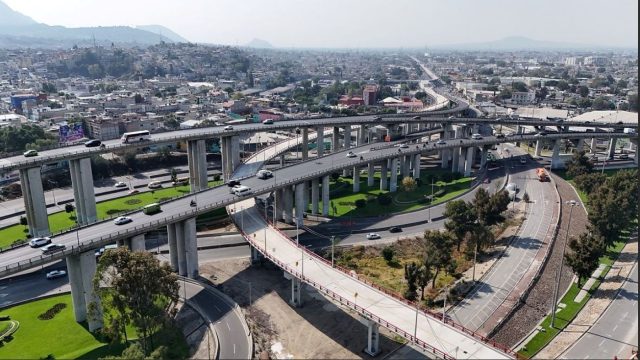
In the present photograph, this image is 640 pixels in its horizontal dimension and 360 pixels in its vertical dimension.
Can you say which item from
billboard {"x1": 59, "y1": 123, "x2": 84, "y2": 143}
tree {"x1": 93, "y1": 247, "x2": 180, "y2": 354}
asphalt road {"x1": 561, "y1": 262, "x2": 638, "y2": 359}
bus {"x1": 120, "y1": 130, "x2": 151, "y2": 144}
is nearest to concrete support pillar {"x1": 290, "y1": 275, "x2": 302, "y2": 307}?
tree {"x1": 93, "y1": 247, "x2": 180, "y2": 354}

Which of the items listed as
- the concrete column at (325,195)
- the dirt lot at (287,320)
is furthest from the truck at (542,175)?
the dirt lot at (287,320)

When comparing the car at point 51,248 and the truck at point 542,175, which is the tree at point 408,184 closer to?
the truck at point 542,175

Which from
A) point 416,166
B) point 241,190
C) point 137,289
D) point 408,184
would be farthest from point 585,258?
point 416,166

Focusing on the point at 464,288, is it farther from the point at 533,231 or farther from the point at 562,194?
the point at 562,194

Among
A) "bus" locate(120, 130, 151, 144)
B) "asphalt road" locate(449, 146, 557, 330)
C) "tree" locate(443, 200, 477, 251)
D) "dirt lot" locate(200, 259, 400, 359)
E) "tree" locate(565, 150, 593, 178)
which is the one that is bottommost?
"dirt lot" locate(200, 259, 400, 359)

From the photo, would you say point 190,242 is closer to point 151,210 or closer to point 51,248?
point 151,210

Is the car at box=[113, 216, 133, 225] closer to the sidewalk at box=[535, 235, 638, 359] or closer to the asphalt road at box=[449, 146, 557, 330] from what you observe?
the asphalt road at box=[449, 146, 557, 330]
